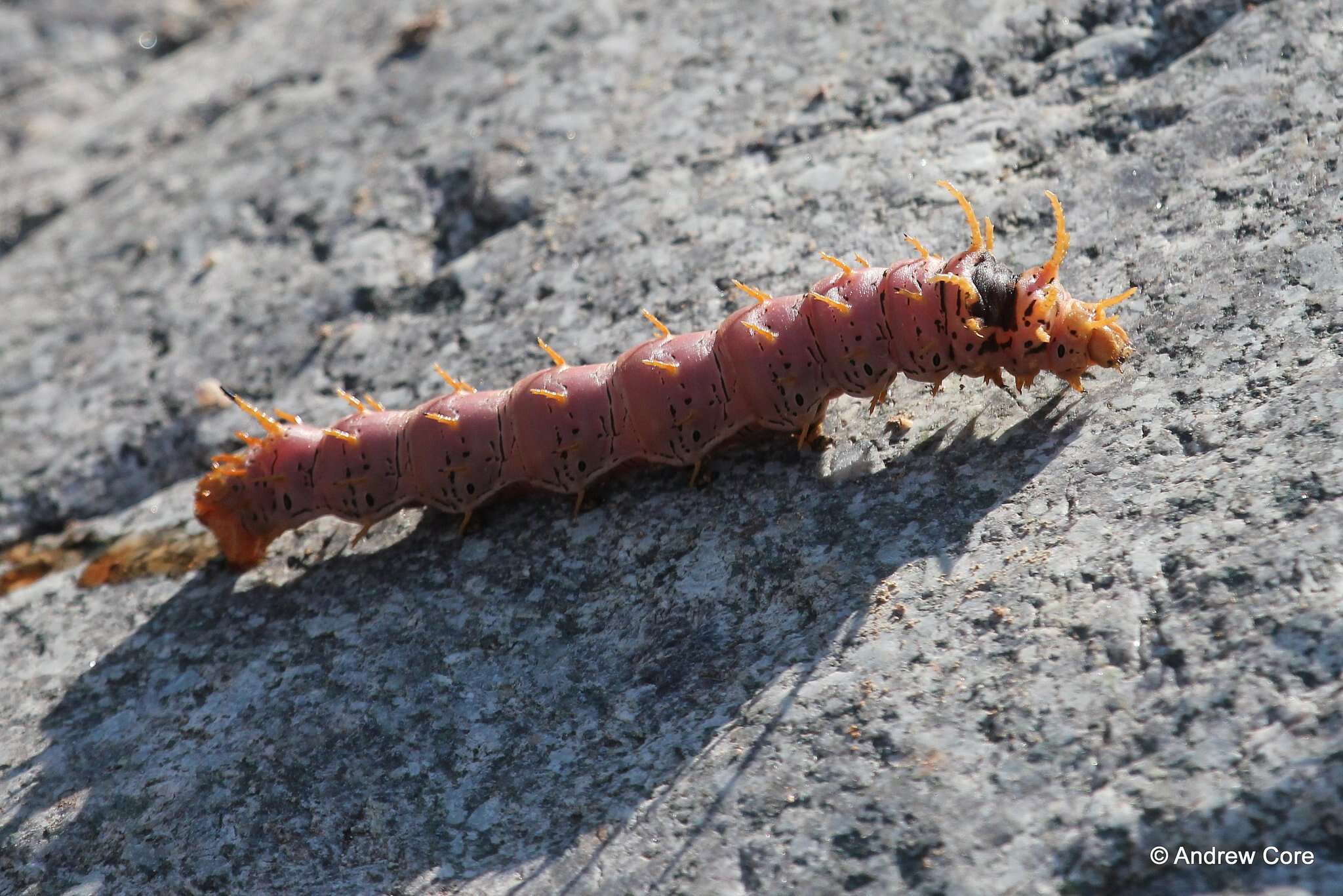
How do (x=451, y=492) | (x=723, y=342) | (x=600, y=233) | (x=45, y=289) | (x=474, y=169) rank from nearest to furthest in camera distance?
(x=723, y=342) < (x=451, y=492) < (x=600, y=233) < (x=474, y=169) < (x=45, y=289)

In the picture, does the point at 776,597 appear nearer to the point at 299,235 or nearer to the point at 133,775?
the point at 133,775

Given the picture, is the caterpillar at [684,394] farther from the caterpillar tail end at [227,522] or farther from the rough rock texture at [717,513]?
the rough rock texture at [717,513]

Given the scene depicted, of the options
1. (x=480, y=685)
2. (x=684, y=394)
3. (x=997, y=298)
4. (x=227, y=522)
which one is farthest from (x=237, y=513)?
(x=997, y=298)

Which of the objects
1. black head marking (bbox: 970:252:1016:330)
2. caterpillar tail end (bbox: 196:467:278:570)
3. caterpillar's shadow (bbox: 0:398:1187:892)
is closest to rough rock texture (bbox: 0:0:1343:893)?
caterpillar's shadow (bbox: 0:398:1187:892)

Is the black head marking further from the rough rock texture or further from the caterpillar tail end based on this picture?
the caterpillar tail end

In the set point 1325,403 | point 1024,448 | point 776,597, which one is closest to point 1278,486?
point 1325,403

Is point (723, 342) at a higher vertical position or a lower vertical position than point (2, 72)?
lower

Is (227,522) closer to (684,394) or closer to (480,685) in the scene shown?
(480,685)

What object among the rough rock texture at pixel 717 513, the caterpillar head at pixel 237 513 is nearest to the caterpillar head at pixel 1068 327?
the rough rock texture at pixel 717 513
